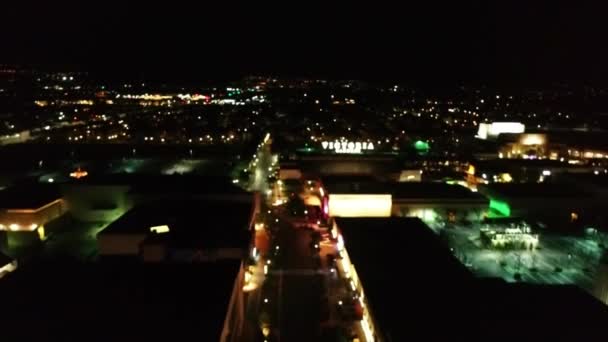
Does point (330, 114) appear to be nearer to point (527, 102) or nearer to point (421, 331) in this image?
point (527, 102)

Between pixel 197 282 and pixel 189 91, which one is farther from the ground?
pixel 189 91

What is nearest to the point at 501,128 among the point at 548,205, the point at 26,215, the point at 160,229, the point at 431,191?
the point at 548,205

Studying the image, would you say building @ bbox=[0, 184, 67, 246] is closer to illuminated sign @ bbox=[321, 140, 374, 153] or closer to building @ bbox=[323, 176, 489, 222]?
building @ bbox=[323, 176, 489, 222]

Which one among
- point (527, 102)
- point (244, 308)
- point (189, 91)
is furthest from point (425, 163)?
point (189, 91)

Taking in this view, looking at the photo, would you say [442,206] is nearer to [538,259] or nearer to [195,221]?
[538,259]

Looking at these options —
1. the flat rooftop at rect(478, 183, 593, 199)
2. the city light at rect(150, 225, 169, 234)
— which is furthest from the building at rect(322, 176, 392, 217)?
the city light at rect(150, 225, 169, 234)

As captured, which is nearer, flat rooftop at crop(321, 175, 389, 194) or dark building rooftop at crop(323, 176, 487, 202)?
dark building rooftop at crop(323, 176, 487, 202)
